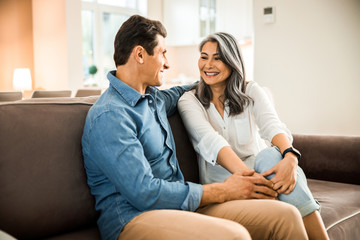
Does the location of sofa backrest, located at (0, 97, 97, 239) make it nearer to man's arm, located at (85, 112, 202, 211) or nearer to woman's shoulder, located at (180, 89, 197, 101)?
man's arm, located at (85, 112, 202, 211)

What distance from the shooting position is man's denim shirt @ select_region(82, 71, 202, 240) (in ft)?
3.77

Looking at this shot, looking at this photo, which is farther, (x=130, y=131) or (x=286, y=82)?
(x=286, y=82)

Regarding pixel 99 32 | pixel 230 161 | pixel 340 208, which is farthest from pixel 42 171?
pixel 99 32

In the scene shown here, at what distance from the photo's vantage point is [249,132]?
1757mm

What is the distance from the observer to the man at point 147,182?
3.59 ft

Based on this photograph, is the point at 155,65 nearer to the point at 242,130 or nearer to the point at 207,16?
the point at 242,130

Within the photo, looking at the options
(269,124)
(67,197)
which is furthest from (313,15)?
(67,197)

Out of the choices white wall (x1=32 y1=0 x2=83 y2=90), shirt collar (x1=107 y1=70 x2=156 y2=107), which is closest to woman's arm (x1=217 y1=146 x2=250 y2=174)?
shirt collar (x1=107 y1=70 x2=156 y2=107)

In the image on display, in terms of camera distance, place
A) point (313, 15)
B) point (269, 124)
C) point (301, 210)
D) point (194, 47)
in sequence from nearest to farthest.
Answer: point (301, 210) < point (269, 124) < point (313, 15) < point (194, 47)

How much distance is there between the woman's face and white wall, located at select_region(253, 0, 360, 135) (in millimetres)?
1892

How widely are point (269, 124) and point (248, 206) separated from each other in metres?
0.56

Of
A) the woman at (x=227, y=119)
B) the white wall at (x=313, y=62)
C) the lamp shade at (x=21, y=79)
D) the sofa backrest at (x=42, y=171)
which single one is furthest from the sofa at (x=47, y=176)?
the lamp shade at (x=21, y=79)

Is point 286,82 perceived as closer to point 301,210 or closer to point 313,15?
point 313,15

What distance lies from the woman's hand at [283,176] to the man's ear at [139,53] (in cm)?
64
